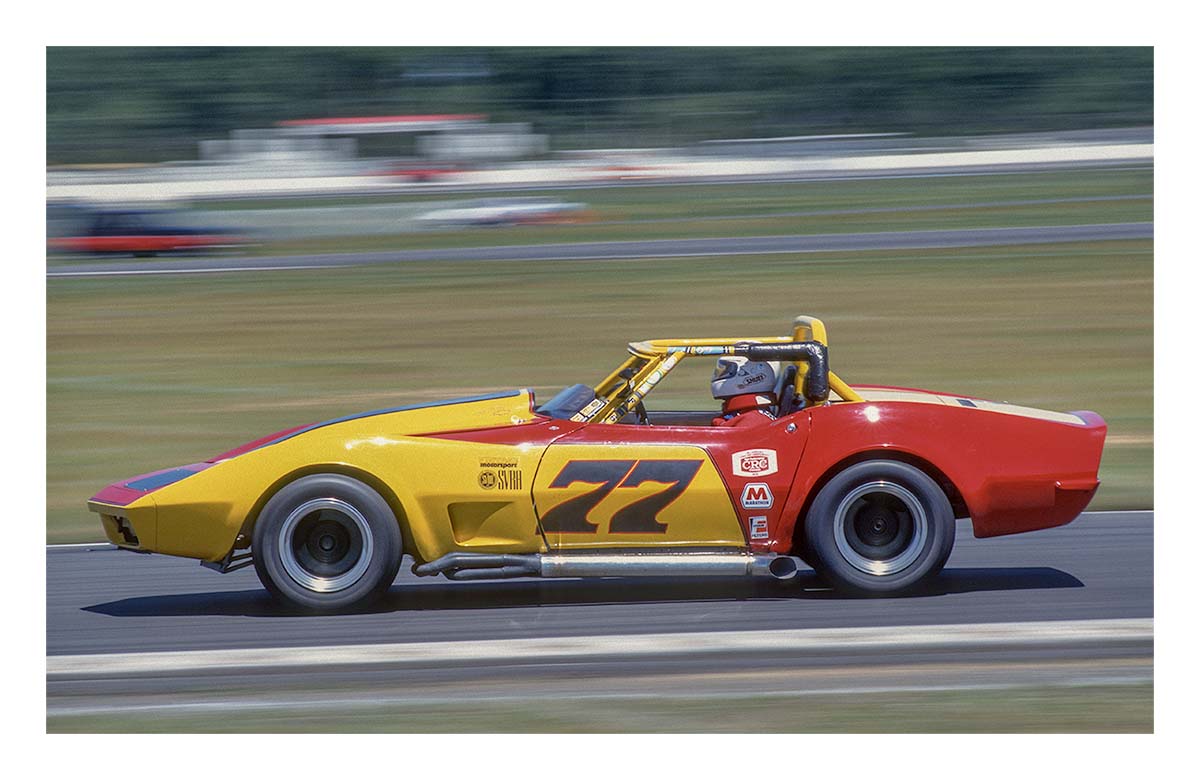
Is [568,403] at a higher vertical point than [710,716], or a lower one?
higher

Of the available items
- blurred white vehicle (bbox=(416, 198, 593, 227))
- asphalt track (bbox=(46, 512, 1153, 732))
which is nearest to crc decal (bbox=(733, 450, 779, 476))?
asphalt track (bbox=(46, 512, 1153, 732))

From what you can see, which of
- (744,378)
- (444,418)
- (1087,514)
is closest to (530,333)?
(1087,514)

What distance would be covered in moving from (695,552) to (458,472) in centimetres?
129

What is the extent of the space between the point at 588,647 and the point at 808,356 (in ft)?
6.58

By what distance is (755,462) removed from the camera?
671 cm

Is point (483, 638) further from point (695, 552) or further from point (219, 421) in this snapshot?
point (219, 421)

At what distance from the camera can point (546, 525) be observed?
6652 mm

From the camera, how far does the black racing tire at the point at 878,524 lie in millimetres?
6750

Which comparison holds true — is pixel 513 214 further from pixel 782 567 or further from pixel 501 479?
pixel 782 567

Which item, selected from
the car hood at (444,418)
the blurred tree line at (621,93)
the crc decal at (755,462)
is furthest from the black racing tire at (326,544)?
the blurred tree line at (621,93)

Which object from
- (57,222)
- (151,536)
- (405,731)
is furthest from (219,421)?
(57,222)

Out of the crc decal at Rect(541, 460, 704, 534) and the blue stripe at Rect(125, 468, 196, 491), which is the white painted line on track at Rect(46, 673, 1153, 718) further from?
the blue stripe at Rect(125, 468, 196, 491)

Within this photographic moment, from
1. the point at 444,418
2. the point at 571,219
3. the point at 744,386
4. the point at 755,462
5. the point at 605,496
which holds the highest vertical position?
the point at 571,219

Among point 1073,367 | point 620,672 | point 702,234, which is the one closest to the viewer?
point 620,672
